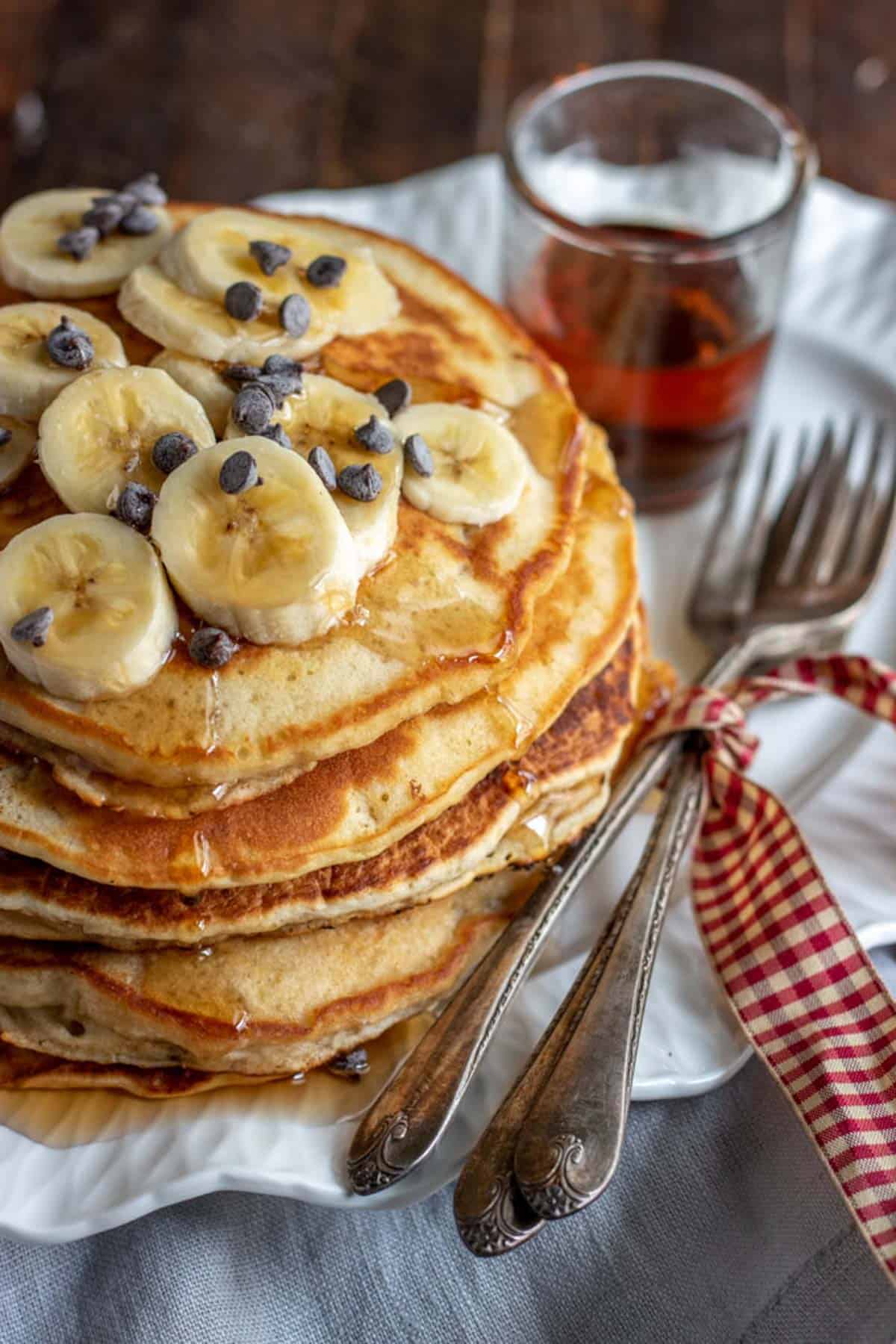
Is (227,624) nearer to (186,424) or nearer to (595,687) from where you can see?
(186,424)

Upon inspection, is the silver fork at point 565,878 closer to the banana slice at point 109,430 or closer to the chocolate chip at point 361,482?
the chocolate chip at point 361,482

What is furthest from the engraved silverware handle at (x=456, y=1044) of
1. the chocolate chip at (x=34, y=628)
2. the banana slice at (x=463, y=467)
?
the chocolate chip at (x=34, y=628)

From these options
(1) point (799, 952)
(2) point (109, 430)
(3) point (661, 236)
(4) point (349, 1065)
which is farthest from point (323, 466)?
(3) point (661, 236)

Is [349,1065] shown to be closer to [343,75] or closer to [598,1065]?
[598,1065]

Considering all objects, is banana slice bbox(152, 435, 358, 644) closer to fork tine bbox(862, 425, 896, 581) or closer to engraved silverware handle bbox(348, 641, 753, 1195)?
engraved silverware handle bbox(348, 641, 753, 1195)

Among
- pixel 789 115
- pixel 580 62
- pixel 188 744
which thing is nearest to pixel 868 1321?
pixel 188 744

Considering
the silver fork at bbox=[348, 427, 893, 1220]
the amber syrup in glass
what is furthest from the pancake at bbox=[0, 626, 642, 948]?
the amber syrup in glass

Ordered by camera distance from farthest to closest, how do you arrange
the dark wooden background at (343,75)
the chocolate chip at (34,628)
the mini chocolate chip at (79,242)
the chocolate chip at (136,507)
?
the dark wooden background at (343,75)
the mini chocolate chip at (79,242)
the chocolate chip at (136,507)
the chocolate chip at (34,628)
